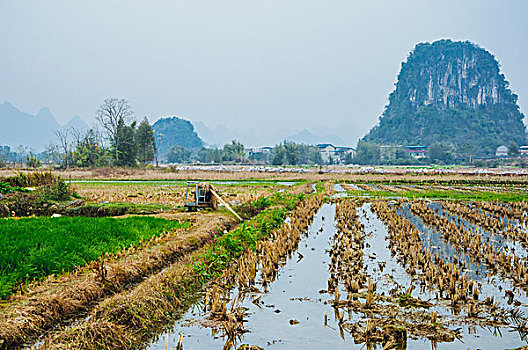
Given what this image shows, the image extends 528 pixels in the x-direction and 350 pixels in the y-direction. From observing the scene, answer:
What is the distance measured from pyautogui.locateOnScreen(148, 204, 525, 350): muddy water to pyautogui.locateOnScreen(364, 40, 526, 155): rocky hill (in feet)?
469

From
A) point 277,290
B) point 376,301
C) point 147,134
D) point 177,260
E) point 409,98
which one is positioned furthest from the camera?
point 409,98

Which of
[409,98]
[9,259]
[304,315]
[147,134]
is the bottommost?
[304,315]

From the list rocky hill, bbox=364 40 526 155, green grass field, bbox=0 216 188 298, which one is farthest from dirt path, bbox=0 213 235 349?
rocky hill, bbox=364 40 526 155

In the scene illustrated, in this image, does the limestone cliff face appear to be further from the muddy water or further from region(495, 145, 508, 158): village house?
the muddy water

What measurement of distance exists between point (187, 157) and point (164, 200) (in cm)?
12045

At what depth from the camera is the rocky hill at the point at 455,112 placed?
153375 millimetres

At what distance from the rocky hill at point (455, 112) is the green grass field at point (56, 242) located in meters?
143

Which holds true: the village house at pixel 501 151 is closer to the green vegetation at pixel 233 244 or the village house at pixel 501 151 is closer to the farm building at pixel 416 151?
the farm building at pixel 416 151

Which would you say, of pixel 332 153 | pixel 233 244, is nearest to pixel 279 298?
pixel 233 244

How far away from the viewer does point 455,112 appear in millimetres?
168875

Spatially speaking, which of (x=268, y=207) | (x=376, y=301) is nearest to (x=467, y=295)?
(x=376, y=301)

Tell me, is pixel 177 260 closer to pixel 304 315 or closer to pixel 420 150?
pixel 304 315

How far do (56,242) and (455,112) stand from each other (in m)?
181

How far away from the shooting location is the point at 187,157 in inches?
5522
